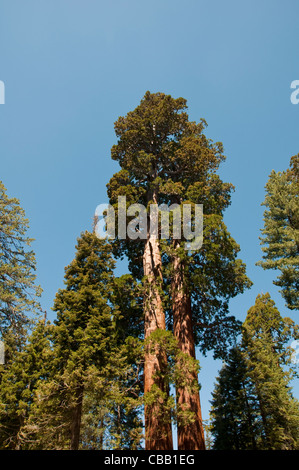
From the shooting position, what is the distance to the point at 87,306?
495 inches

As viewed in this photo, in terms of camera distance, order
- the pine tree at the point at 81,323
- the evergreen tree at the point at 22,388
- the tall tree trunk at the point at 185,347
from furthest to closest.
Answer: the evergreen tree at the point at 22,388, the pine tree at the point at 81,323, the tall tree trunk at the point at 185,347

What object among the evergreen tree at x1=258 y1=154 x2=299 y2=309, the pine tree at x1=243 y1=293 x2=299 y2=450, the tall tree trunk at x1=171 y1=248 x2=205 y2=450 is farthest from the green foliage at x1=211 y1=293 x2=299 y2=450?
the tall tree trunk at x1=171 y1=248 x2=205 y2=450

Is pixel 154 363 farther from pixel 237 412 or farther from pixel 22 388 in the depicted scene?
pixel 237 412

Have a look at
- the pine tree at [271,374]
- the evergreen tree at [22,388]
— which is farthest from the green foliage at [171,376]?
the pine tree at [271,374]

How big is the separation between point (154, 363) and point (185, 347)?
1.38m

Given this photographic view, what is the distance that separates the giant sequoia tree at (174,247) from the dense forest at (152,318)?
0.05 m

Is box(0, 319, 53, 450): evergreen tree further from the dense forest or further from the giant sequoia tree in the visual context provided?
the giant sequoia tree

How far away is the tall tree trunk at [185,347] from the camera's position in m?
7.98

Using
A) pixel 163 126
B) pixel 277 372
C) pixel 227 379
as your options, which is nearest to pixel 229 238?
pixel 163 126

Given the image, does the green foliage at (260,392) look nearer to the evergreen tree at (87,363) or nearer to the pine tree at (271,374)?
the pine tree at (271,374)

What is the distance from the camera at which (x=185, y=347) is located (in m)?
9.69

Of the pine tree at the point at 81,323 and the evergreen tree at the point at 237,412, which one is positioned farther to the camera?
the evergreen tree at the point at 237,412

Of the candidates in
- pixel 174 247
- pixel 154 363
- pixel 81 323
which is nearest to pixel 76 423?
pixel 81 323

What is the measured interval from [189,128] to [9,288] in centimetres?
1248
